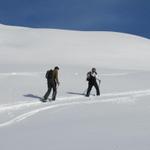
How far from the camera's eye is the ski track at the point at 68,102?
1502 centimetres

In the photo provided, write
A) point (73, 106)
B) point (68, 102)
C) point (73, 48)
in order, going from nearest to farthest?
1. point (73, 106)
2. point (68, 102)
3. point (73, 48)

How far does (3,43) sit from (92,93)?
2030 centimetres

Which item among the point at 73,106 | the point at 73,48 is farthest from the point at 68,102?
the point at 73,48

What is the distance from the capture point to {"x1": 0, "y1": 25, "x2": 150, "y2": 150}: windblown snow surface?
11953 mm

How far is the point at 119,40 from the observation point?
44469 millimetres

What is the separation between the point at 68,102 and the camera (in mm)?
17641

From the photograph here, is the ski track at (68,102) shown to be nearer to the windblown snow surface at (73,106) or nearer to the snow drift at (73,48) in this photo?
the windblown snow surface at (73,106)

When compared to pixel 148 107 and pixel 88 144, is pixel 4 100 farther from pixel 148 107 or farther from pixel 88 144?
pixel 88 144

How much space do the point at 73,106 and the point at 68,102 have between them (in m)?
0.74

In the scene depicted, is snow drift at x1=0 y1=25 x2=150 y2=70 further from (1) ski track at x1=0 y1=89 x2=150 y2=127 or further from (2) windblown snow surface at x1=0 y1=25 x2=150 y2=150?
(1) ski track at x1=0 y1=89 x2=150 y2=127

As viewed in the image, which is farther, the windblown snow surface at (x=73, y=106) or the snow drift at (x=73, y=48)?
the snow drift at (x=73, y=48)

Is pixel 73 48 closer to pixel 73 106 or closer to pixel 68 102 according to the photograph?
pixel 68 102

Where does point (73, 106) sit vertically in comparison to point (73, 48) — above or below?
below

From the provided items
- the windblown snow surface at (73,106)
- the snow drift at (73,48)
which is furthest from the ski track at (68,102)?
the snow drift at (73,48)
